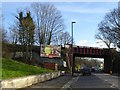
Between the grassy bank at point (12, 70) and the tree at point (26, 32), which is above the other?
the tree at point (26, 32)

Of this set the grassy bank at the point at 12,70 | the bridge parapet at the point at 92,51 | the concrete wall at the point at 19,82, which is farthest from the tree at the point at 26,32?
the concrete wall at the point at 19,82

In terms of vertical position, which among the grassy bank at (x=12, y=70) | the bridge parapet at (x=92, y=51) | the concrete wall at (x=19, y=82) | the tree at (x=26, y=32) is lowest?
the concrete wall at (x=19, y=82)

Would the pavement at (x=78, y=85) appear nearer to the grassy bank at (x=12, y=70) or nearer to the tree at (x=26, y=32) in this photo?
the grassy bank at (x=12, y=70)

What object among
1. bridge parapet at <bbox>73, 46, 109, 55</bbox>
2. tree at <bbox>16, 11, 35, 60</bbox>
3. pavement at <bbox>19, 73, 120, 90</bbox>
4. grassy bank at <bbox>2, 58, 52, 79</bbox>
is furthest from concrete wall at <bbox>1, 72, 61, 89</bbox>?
bridge parapet at <bbox>73, 46, 109, 55</bbox>

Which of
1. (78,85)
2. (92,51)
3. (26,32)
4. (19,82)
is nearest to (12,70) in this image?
(19,82)

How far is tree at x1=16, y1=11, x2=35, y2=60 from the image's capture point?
77.5 meters

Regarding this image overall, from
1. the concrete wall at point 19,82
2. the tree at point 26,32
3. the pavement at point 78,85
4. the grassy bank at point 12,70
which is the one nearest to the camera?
the concrete wall at point 19,82

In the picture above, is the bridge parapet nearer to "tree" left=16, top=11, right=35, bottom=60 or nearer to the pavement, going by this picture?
"tree" left=16, top=11, right=35, bottom=60

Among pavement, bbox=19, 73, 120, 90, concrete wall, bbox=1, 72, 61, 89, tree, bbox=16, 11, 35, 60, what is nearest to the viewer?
concrete wall, bbox=1, 72, 61, 89

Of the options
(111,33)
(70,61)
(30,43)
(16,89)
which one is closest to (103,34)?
(111,33)

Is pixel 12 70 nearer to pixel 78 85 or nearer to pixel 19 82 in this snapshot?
pixel 19 82

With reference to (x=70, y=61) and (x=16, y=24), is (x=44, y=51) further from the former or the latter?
(x=70, y=61)

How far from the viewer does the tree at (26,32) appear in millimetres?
77500

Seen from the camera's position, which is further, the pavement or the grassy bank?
the pavement
